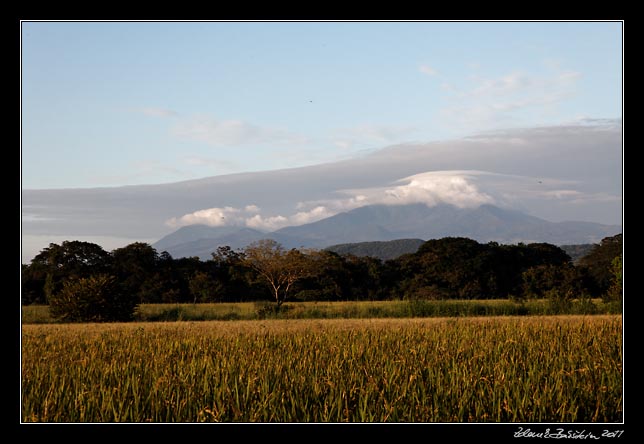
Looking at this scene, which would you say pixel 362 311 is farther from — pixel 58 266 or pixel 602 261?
pixel 602 261

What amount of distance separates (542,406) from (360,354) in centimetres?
418

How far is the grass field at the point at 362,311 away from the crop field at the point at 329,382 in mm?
12159

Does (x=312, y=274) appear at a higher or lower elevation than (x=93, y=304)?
higher

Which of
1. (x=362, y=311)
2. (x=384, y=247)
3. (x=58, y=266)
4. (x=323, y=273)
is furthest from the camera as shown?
(x=384, y=247)

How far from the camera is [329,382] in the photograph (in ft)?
27.0

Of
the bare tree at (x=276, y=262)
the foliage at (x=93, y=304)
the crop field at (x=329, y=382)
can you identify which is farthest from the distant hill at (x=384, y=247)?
the crop field at (x=329, y=382)

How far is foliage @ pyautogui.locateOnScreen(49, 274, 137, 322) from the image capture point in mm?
24609

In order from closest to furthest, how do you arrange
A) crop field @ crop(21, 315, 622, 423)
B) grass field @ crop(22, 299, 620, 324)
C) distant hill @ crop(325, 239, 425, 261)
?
crop field @ crop(21, 315, 622, 423), grass field @ crop(22, 299, 620, 324), distant hill @ crop(325, 239, 425, 261)

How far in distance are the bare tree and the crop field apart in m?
18.9

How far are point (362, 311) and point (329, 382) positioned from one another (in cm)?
1751

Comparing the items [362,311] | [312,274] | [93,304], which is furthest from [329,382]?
[312,274]

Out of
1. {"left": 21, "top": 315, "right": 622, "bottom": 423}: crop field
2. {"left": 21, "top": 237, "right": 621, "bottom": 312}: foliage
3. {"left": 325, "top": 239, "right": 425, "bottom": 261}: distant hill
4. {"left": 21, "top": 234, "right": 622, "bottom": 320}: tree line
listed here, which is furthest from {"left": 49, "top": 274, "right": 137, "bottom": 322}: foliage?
{"left": 325, "top": 239, "right": 425, "bottom": 261}: distant hill

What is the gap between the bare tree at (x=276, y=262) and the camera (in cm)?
3231

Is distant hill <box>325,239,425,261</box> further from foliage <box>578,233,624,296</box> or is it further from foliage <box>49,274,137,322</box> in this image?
foliage <box>49,274,137,322</box>
